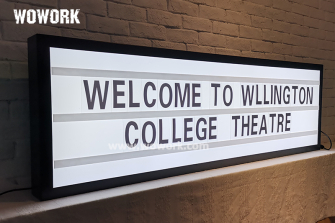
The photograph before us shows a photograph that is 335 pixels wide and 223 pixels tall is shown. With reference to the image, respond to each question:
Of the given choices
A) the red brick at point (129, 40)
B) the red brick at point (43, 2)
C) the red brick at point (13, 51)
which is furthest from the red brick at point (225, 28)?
the red brick at point (13, 51)

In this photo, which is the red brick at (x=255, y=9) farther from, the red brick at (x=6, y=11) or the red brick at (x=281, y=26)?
the red brick at (x=6, y=11)

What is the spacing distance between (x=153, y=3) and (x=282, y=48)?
1.18 metres

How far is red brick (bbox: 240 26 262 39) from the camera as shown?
2045mm

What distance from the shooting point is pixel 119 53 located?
1265mm

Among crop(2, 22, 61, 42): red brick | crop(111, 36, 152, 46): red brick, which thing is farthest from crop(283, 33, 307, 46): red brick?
crop(2, 22, 61, 42): red brick

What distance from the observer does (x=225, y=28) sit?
6.42 ft

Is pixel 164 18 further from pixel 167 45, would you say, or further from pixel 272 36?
pixel 272 36

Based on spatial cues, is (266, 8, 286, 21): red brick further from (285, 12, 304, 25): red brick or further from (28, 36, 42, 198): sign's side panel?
(28, 36, 42, 198): sign's side panel

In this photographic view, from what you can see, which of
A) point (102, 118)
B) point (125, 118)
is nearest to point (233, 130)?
point (125, 118)

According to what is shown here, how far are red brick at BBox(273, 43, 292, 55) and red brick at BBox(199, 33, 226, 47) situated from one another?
530 mm

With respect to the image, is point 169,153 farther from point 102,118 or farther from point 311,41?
point 311,41

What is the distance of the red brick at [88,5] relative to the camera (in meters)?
1.37

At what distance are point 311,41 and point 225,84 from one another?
1.30 metres

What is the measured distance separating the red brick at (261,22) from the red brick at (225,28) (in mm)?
189
